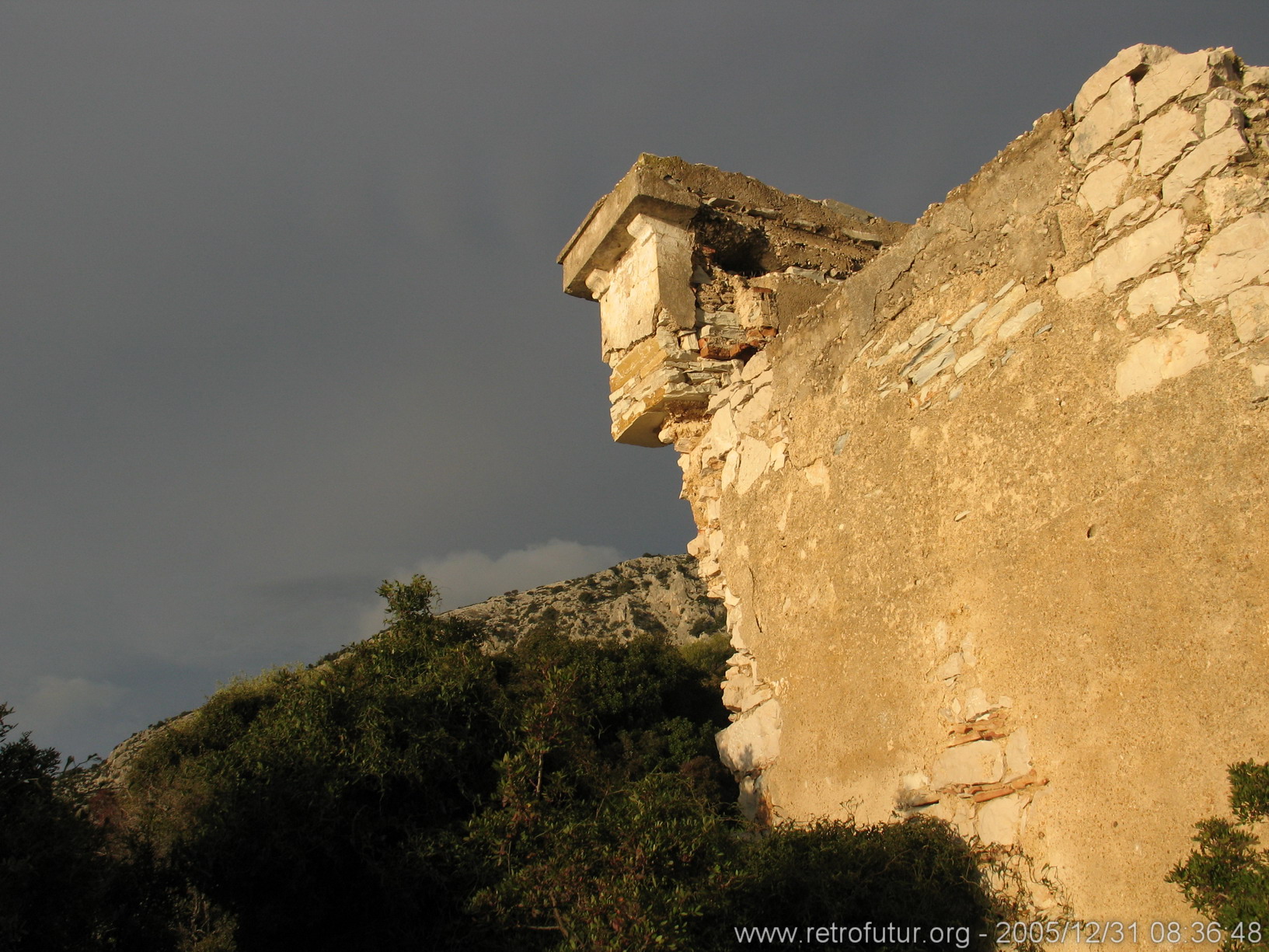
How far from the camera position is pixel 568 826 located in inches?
138

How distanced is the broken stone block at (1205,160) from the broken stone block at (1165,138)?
0.05m

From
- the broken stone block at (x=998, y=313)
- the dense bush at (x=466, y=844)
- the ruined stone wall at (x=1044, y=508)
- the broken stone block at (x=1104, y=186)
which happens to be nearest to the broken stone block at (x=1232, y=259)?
the ruined stone wall at (x=1044, y=508)

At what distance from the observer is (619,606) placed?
27297 millimetres

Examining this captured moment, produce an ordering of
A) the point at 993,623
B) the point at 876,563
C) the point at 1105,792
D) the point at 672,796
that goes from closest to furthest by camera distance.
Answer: the point at 1105,792
the point at 993,623
the point at 672,796
the point at 876,563

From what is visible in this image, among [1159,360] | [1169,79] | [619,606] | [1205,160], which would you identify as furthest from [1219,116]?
[619,606]

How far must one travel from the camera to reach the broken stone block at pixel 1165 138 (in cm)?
300

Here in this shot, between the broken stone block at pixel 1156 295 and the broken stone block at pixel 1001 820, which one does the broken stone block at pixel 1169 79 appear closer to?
the broken stone block at pixel 1156 295

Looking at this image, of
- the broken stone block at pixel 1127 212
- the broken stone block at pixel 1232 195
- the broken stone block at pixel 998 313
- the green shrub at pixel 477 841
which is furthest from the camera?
the broken stone block at pixel 998 313

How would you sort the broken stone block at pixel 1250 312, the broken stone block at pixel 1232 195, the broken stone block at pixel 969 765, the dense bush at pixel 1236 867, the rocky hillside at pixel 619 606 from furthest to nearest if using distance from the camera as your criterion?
the rocky hillside at pixel 619 606 < the broken stone block at pixel 969 765 < the broken stone block at pixel 1232 195 < the broken stone block at pixel 1250 312 < the dense bush at pixel 1236 867

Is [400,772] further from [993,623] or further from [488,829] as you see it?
[993,623]

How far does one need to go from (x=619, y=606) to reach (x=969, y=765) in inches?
948

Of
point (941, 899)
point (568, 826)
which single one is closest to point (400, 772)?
point (568, 826)

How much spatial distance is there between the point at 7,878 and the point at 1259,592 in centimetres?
402

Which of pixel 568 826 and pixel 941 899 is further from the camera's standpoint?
pixel 568 826
